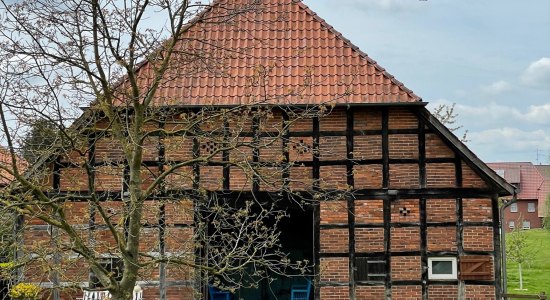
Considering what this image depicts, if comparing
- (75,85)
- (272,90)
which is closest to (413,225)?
(272,90)

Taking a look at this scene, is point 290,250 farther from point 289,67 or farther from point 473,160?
point 473,160

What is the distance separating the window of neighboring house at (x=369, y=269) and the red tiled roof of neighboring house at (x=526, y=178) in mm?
47968

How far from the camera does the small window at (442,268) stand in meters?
11.5

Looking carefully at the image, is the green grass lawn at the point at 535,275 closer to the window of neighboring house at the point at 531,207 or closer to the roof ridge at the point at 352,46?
the roof ridge at the point at 352,46

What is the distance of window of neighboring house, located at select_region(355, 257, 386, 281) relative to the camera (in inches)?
454

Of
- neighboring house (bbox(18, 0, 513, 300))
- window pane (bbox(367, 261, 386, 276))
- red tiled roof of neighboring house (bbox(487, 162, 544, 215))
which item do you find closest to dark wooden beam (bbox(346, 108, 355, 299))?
neighboring house (bbox(18, 0, 513, 300))

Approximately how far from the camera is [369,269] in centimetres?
1154

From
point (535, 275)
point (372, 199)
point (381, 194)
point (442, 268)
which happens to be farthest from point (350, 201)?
point (535, 275)

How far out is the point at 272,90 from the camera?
11.9 meters

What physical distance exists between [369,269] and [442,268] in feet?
3.89

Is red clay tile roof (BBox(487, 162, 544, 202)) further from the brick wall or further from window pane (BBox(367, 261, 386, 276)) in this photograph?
window pane (BBox(367, 261, 386, 276))

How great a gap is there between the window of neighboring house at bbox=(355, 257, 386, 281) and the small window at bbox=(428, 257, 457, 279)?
76 cm

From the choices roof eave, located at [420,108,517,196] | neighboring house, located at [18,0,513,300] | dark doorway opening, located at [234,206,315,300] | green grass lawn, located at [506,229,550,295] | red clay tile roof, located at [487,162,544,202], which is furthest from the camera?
red clay tile roof, located at [487,162,544,202]

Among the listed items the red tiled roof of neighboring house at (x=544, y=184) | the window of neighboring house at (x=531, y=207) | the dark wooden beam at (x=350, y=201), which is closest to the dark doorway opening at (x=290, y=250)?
the dark wooden beam at (x=350, y=201)
